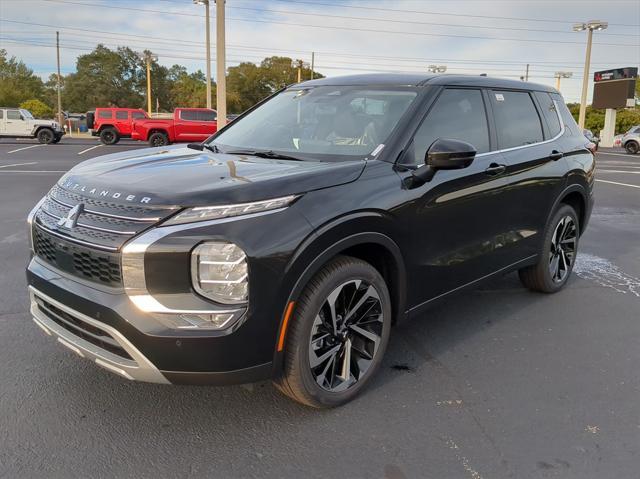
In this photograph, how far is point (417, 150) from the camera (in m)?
3.47

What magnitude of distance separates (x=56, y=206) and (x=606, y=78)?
59.5 m

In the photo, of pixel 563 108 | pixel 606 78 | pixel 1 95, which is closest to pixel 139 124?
pixel 563 108

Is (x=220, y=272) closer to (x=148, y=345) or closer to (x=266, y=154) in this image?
(x=148, y=345)

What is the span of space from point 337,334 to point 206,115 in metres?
25.8

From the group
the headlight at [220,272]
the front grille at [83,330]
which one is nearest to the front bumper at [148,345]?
the front grille at [83,330]

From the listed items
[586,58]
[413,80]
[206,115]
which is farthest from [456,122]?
[586,58]

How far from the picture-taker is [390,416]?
3.01m

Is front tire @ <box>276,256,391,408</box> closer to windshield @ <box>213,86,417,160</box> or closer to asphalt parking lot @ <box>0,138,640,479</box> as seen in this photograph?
asphalt parking lot @ <box>0,138,640,479</box>

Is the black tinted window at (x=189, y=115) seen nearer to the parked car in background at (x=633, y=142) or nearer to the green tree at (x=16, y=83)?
the parked car in background at (x=633, y=142)

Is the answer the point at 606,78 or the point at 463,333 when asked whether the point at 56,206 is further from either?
the point at 606,78

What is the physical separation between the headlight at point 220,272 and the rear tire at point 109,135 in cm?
2833

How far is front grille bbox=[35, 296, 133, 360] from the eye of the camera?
8.41 feet

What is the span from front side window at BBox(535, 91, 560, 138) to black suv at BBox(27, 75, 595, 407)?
512 mm

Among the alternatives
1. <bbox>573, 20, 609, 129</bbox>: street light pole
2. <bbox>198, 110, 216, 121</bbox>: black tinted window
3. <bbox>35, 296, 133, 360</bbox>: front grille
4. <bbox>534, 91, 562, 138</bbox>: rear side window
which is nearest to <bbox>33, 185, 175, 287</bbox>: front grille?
<bbox>35, 296, 133, 360</bbox>: front grille
